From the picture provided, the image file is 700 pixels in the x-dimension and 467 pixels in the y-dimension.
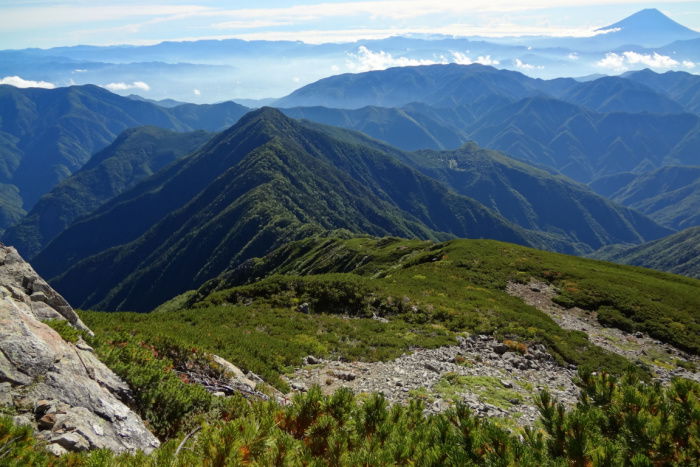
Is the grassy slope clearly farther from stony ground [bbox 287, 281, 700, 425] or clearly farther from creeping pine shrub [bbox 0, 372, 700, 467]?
creeping pine shrub [bbox 0, 372, 700, 467]

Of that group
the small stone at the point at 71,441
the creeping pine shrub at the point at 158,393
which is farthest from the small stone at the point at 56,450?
the creeping pine shrub at the point at 158,393

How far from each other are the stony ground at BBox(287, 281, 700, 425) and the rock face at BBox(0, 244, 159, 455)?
8.19 m

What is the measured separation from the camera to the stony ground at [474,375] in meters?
17.1

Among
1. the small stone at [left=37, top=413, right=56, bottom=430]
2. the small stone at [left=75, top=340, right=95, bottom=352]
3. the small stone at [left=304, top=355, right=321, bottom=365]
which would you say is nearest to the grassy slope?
the small stone at [left=304, top=355, right=321, bottom=365]

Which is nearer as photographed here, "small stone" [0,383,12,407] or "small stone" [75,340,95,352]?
"small stone" [0,383,12,407]

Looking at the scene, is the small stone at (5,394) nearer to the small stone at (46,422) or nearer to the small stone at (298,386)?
the small stone at (46,422)

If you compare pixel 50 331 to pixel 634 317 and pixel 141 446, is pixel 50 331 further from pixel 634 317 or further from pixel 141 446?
pixel 634 317

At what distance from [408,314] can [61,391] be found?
2472 cm

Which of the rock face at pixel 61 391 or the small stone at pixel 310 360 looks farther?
the small stone at pixel 310 360

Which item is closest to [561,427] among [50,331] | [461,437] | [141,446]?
[461,437]

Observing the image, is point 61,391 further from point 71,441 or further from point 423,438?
point 423,438

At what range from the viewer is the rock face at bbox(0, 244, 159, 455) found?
26.6 ft

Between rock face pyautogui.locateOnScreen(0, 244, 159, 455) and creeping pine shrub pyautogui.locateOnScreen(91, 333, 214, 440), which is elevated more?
rock face pyautogui.locateOnScreen(0, 244, 159, 455)

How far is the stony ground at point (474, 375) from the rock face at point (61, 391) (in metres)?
8.19
